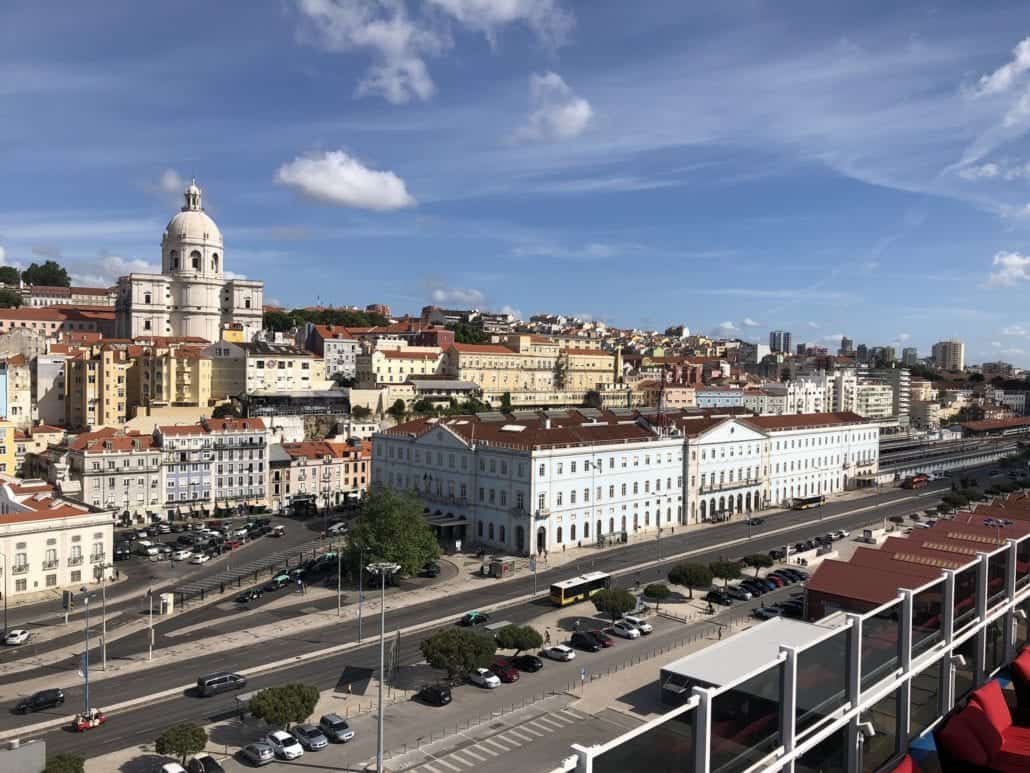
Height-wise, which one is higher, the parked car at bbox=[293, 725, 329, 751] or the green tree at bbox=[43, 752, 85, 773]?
the green tree at bbox=[43, 752, 85, 773]

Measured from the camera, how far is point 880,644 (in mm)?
8828

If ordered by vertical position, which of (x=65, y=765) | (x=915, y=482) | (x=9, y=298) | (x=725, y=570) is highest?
(x=9, y=298)

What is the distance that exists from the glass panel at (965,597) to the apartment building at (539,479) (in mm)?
39664

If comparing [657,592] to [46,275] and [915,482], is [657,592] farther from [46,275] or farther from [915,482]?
[46,275]

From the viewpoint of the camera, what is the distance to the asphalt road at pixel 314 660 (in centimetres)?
2547

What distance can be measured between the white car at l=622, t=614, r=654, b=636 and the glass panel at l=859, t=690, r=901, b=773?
1034 inches

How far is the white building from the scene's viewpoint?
107250 mm

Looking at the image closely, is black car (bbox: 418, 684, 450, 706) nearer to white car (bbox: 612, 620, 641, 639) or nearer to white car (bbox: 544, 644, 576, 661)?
white car (bbox: 544, 644, 576, 661)

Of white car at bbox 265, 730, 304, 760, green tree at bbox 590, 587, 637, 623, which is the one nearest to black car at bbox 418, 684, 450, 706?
white car at bbox 265, 730, 304, 760

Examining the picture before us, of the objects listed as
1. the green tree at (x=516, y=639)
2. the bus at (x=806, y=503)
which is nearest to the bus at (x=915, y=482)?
the bus at (x=806, y=503)

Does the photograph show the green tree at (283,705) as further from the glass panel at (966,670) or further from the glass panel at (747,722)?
the glass panel at (747,722)

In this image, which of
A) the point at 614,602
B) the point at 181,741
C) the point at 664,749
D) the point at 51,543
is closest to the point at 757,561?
the point at 614,602

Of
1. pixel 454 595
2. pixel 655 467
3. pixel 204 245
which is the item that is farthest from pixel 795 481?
pixel 204 245

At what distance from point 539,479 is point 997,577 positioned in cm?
3963
